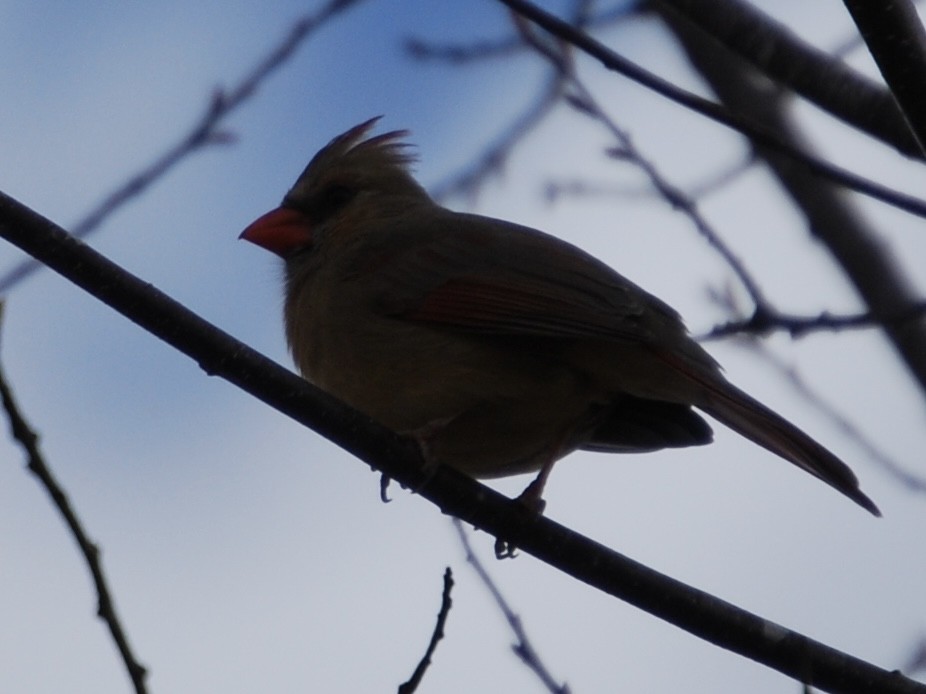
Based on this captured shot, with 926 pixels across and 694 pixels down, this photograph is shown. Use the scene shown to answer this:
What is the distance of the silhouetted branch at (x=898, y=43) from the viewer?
2141 mm

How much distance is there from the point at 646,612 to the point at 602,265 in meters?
1.18

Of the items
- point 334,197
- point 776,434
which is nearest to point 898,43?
point 776,434

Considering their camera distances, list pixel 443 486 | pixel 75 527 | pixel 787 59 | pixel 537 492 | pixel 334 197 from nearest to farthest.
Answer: pixel 75 527 < pixel 787 59 < pixel 443 486 < pixel 537 492 < pixel 334 197

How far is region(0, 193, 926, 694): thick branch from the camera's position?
2508 mm

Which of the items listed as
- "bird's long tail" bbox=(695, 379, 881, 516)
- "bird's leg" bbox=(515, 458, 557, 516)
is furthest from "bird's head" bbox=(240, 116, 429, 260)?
"bird's long tail" bbox=(695, 379, 881, 516)

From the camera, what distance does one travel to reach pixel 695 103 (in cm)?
245

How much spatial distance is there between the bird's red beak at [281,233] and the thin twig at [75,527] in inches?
91.5

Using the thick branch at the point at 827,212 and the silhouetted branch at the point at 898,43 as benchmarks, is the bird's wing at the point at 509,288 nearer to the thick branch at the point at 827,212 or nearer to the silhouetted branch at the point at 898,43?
the thick branch at the point at 827,212

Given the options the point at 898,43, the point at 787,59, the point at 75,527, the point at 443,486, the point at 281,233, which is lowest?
the point at 75,527

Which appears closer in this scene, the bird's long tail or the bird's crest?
the bird's long tail

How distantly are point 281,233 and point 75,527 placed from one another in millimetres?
2549

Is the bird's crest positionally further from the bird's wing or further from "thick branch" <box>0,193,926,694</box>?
A: "thick branch" <box>0,193,926,694</box>

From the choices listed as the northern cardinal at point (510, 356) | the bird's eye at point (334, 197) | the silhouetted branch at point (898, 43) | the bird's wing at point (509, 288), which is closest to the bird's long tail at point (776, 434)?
the northern cardinal at point (510, 356)

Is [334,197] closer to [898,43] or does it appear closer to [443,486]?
[443,486]
